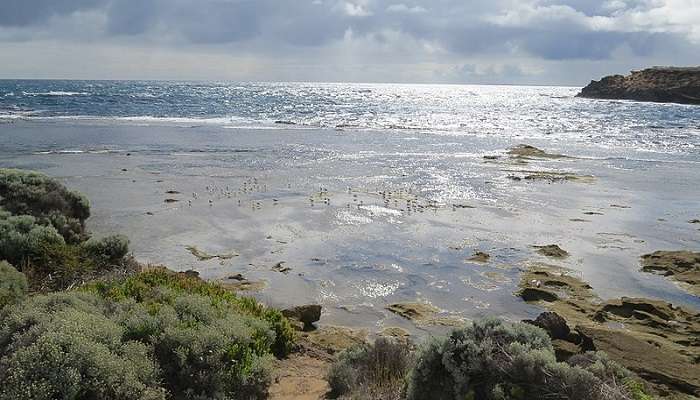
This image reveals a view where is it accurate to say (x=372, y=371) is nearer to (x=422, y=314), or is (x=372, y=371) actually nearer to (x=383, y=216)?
(x=422, y=314)

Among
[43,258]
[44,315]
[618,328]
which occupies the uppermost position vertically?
[44,315]

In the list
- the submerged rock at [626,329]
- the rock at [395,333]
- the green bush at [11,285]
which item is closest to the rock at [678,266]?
the submerged rock at [626,329]

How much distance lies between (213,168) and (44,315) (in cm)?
2228

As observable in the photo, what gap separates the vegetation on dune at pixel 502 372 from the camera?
5637 mm

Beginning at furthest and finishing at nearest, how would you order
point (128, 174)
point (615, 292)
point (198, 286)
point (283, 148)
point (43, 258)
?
point (283, 148), point (128, 174), point (615, 292), point (43, 258), point (198, 286)

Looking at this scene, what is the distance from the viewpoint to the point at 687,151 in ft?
128

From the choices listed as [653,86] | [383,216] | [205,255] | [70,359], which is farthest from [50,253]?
[653,86]

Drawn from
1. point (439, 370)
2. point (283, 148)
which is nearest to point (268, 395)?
point (439, 370)

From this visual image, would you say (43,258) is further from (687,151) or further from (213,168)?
(687,151)

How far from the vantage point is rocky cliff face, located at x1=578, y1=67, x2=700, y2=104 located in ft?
334

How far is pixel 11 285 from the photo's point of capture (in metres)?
9.29

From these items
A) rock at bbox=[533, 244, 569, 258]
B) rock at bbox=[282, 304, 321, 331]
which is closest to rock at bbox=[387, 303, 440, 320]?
rock at bbox=[282, 304, 321, 331]

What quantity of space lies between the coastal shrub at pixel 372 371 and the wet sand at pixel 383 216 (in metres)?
2.22

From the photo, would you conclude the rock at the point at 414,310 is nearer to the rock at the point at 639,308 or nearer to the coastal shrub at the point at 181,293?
the coastal shrub at the point at 181,293
